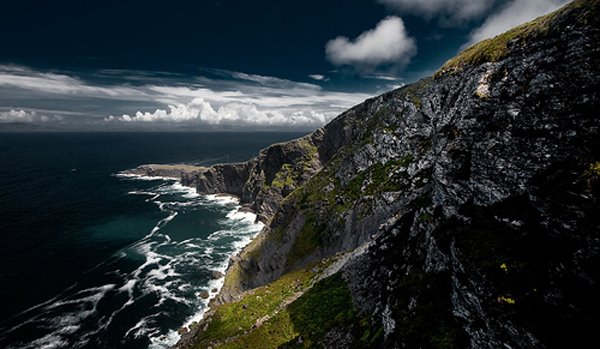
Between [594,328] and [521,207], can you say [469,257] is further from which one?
[594,328]

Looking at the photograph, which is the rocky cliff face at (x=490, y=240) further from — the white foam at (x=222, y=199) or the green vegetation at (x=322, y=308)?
the white foam at (x=222, y=199)

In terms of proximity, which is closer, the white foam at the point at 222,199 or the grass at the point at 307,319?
the grass at the point at 307,319

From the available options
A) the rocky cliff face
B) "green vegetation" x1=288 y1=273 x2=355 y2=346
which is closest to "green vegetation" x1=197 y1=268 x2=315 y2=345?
the rocky cliff face

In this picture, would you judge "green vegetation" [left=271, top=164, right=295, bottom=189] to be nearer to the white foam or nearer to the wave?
the wave

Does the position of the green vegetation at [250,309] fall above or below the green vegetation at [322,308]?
below

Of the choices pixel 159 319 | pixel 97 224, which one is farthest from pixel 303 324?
pixel 97 224

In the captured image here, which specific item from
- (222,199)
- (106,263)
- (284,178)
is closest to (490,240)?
(106,263)

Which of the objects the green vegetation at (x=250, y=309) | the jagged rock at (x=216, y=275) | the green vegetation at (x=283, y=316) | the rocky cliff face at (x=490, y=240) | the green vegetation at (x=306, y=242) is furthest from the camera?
the jagged rock at (x=216, y=275)

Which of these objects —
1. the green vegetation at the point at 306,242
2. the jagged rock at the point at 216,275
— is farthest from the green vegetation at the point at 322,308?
the jagged rock at the point at 216,275

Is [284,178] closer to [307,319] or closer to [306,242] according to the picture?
[306,242]
